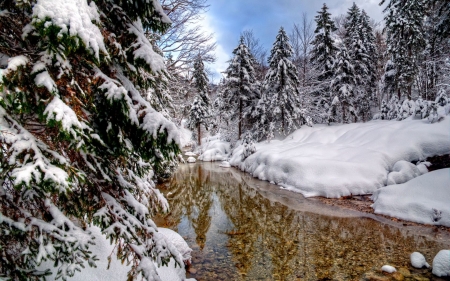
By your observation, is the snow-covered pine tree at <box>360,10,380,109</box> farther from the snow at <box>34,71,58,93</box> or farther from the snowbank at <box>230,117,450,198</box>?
the snow at <box>34,71,58,93</box>

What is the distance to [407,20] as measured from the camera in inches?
827

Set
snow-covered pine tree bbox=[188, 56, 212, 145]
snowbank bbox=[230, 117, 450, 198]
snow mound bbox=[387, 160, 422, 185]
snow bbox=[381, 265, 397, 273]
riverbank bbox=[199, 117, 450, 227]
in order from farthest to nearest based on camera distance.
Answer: snow-covered pine tree bbox=[188, 56, 212, 145] → snowbank bbox=[230, 117, 450, 198] → snow mound bbox=[387, 160, 422, 185] → riverbank bbox=[199, 117, 450, 227] → snow bbox=[381, 265, 397, 273]

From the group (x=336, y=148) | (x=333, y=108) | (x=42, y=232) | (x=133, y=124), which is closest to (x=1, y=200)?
(x=42, y=232)

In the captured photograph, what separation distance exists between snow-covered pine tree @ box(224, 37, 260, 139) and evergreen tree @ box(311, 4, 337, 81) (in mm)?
7565

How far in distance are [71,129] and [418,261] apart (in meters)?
7.44

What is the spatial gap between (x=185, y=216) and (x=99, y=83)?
8092 millimetres

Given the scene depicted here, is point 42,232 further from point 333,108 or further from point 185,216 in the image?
point 333,108

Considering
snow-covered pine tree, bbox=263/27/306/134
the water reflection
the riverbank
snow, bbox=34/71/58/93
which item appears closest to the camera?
snow, bbox=34/71/58/93

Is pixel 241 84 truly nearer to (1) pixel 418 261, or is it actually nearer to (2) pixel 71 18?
(1) pixel 418 261

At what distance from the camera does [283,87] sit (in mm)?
22984

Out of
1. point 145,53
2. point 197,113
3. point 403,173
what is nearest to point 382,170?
point 403,173

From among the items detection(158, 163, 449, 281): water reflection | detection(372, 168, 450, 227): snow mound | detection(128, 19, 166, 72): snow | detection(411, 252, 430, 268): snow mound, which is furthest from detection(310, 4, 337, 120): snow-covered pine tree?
detection(128, 19, 166, 72): snow

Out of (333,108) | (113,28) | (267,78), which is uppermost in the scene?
(267,78)

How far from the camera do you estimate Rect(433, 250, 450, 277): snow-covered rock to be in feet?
16.7
